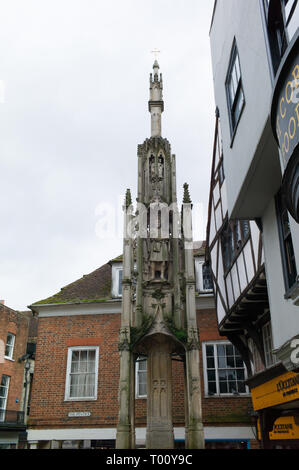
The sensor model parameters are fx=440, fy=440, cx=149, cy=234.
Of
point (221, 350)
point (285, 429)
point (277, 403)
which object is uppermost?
point (221, 350)

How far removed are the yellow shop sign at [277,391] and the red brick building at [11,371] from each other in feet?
46.9

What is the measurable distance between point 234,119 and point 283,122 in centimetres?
435

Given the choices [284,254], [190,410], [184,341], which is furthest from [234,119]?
[190,410]

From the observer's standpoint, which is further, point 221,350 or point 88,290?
point 88,290

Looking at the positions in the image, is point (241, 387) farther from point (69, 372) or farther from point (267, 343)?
point (69, 372)

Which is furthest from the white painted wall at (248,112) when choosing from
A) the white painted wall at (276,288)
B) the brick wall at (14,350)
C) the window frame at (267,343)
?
the brick wall at (14,350)

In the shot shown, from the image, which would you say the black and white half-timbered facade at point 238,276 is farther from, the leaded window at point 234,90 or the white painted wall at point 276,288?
the leaded window at point 234,90

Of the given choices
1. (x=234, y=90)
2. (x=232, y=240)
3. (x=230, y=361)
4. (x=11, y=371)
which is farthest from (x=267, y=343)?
(x=11, y=371)

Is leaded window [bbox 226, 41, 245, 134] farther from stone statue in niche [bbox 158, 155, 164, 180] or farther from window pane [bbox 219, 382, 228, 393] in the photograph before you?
window pane [bbox 219, 382, 228, 393]

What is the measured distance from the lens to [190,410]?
1017cm

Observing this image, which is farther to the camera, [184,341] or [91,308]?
[91,308]

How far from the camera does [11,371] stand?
72.6 ft

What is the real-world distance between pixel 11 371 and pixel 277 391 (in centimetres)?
1643
